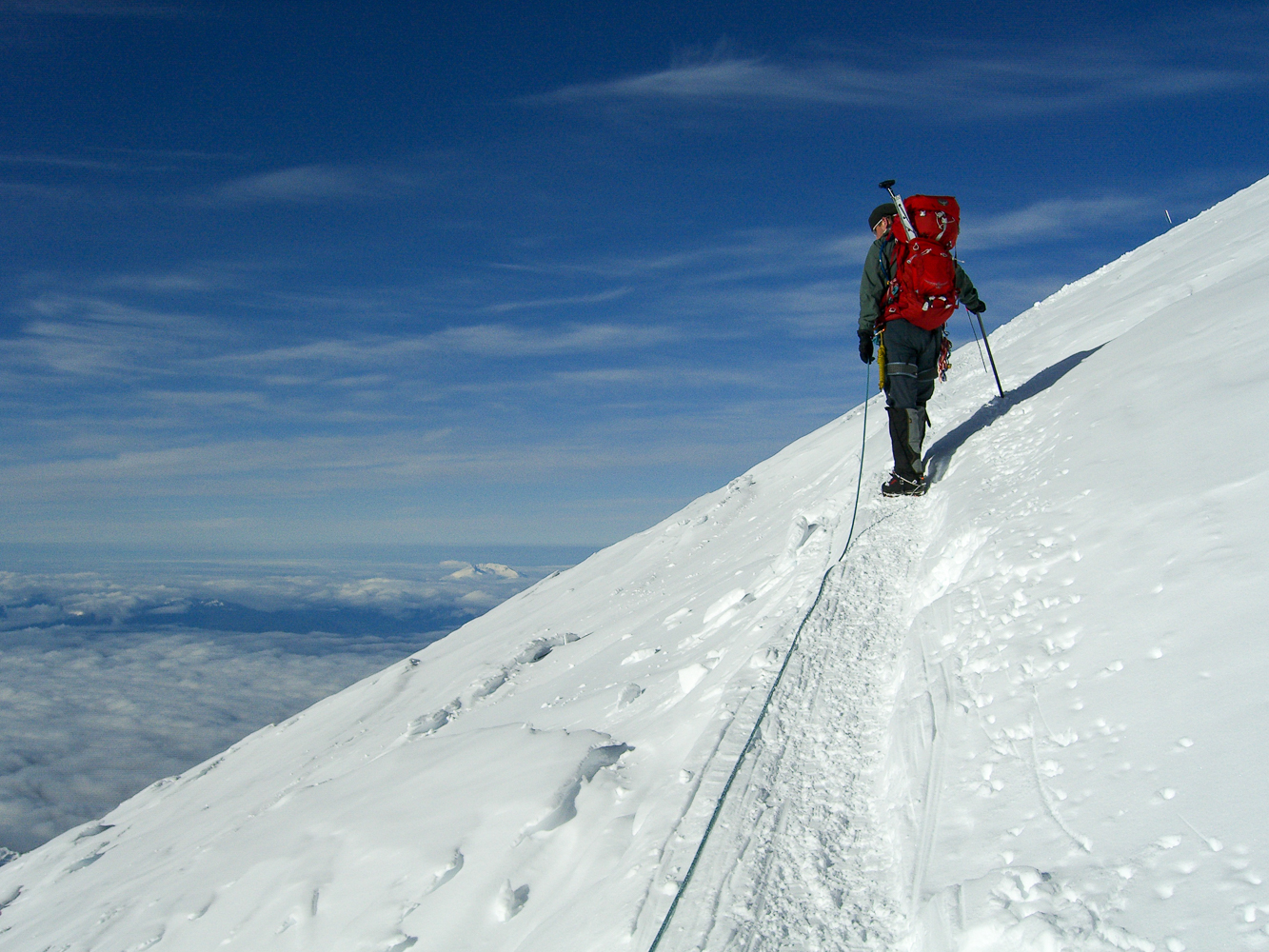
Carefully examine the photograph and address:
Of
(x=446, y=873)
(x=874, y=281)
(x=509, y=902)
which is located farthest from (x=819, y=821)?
(x=874, y=281)

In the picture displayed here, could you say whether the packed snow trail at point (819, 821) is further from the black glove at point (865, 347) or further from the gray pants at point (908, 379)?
the black glove at point (865, 347)

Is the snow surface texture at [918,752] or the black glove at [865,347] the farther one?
the black glove at [865,347]

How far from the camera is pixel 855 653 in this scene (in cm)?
485

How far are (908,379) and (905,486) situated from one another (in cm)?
114

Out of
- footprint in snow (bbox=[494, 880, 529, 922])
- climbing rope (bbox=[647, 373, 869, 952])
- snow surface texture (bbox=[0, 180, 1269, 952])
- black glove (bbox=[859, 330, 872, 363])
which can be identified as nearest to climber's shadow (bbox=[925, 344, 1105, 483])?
snow surface texture (bbox=[0, 180, 1269, 952])

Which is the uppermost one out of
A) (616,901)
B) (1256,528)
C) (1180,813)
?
(1256,528)

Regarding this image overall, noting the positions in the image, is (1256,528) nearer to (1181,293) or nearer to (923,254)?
(923,254)

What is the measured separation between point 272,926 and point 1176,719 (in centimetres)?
→ 511

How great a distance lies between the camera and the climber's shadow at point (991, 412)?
26.2 feet

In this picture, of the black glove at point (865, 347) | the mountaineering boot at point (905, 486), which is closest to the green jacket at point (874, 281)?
the black glove at point (865, 347)

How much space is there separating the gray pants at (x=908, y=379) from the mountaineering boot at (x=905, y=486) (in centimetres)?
10

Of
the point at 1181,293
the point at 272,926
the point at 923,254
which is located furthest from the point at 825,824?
the point at 1181,293

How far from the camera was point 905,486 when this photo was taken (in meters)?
7.65

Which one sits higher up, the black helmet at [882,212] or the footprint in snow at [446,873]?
the black helmet at [882,212]
